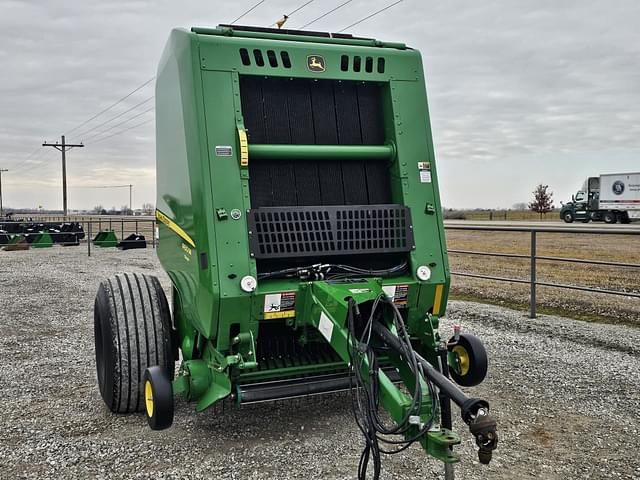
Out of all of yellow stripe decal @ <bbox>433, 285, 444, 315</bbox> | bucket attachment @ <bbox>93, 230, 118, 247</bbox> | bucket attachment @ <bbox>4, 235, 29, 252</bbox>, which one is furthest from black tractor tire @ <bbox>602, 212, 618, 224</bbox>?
yellow stripe decal @ <bbox>433, 285, 444, 315</bbox>

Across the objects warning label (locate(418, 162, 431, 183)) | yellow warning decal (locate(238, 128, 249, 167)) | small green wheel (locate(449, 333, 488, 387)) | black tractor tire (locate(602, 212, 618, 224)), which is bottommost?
small green wheel (locate(449, 333, 488, 387))

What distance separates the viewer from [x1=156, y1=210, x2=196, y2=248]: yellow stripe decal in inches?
151

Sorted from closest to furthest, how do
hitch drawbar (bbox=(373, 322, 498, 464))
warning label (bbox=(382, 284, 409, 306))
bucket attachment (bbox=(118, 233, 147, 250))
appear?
hitch drawbar (bbox=(373, 322, 498, 464)) < warning label (bbox=(382, 284, 409, 306)) < bucket attachment (bbox=(118, 233, 147, 250))

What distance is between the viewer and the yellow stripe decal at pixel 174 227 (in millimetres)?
3823

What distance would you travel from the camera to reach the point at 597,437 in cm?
382

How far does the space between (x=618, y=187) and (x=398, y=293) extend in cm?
3449

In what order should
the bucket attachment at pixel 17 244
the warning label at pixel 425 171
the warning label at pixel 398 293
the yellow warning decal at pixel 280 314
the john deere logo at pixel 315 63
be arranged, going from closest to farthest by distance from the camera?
1. the yellow warning decal at pixel 280 314
2. the warning label at pixel 398 293
3. the john deere logo at pixel 315 63
4. the warning label at pixel 425 171
5. the bucket attachment at pixel 17 244

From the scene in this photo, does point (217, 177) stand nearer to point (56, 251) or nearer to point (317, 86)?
point (317, 86)

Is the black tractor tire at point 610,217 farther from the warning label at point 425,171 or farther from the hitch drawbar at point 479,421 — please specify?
the hitch drawbar at point 479,421

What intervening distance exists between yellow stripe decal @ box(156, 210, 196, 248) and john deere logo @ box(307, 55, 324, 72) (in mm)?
1398

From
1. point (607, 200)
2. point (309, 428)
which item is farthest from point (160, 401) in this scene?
point (607, 200)

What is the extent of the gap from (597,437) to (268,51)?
335cm

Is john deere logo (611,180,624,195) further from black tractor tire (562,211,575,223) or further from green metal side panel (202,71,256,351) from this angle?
green metal side panel (202,71,256,351)

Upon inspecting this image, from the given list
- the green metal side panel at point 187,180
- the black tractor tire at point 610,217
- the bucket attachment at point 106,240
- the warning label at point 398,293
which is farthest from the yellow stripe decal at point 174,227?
the black tractor tire at point 610,217
